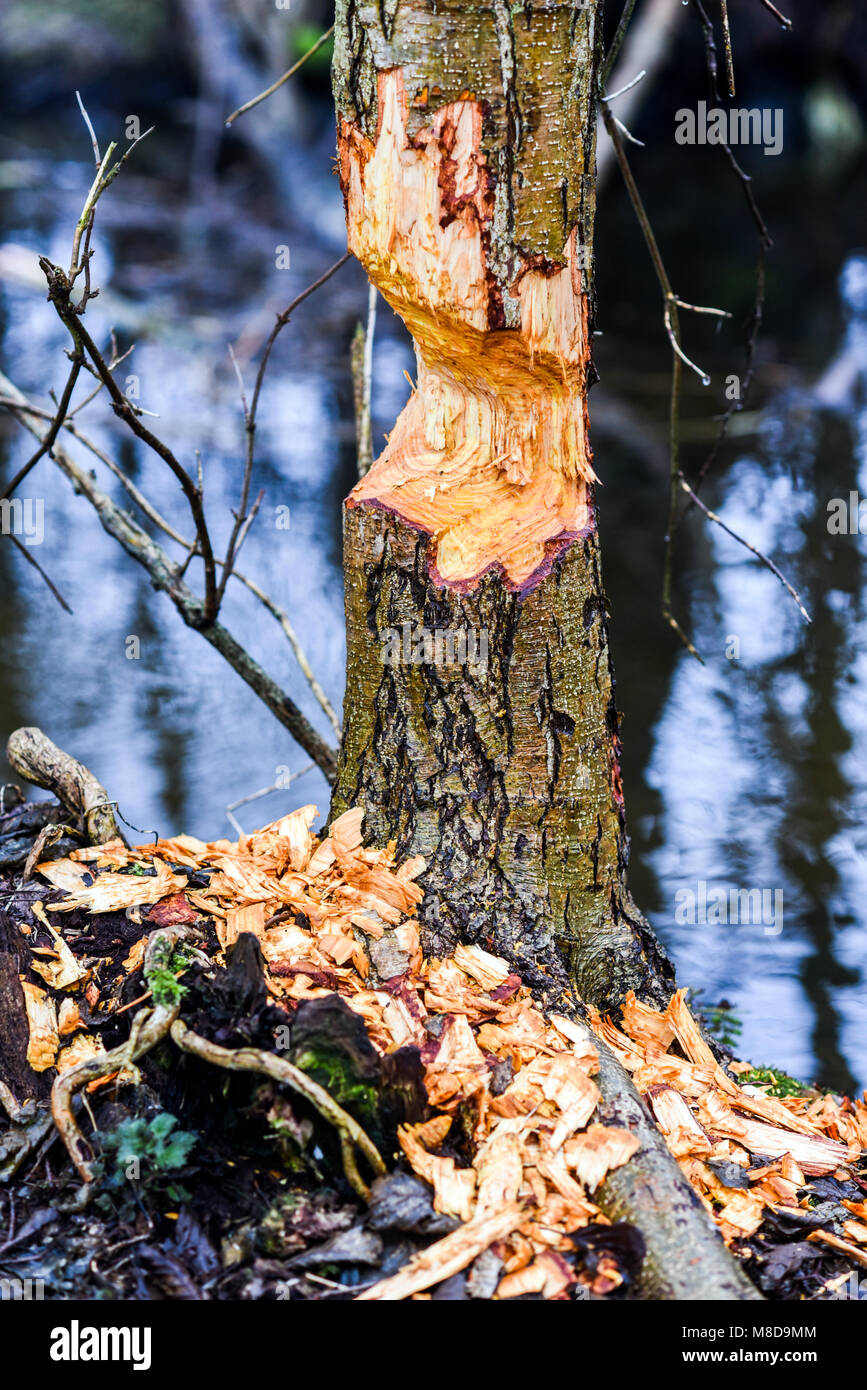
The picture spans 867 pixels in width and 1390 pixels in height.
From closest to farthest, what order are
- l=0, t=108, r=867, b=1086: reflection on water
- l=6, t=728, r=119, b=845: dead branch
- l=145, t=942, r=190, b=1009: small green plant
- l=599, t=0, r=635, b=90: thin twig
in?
l=145, t=942, r=190, b=1009: small green plant < l=599, t=0, r=635, b=90: thin twig < l=6, t=728, r=119, b=845: dead branch < l=0, t=108, r=867, b=1086: reflection on water

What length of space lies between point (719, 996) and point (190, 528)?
3.88m

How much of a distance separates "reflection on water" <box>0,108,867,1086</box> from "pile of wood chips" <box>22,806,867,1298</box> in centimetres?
128

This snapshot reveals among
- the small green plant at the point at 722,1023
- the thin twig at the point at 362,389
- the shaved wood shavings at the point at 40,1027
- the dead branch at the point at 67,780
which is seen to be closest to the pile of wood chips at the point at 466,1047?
the shaved wood shavings at the point at 40,1027

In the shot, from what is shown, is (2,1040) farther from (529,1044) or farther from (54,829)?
(529,1044)

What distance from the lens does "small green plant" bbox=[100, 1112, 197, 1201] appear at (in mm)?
1690

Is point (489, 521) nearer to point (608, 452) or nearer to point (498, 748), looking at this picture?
point (498, 748)

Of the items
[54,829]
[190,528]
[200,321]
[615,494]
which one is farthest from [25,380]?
[54,829]

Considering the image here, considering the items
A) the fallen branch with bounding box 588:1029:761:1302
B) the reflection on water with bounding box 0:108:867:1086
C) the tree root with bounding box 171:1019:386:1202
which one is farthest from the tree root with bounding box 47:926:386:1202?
the reflection on water with bounding box 0:108:867:1086

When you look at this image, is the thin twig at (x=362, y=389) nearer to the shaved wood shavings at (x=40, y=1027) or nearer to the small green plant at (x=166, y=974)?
the small green plant at (x=166, y=974)

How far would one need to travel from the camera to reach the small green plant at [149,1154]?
1.69m

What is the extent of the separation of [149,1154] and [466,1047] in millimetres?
553

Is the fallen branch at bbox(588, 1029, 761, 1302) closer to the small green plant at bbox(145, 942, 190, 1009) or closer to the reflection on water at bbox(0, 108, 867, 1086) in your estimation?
the small green plant at bbox(145, 942, 190, 1009)

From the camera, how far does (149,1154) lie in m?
1.70

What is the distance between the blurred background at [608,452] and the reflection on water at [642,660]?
16mm
